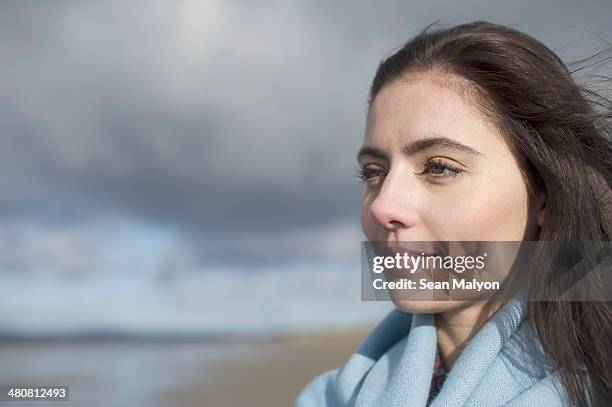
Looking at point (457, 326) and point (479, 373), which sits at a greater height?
point (457, 326)

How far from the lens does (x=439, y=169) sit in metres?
1.83

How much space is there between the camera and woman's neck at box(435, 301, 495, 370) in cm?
194

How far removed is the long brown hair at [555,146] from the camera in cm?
174

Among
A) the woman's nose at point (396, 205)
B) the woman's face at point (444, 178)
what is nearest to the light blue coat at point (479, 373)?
the woman's face at point (444, 178)

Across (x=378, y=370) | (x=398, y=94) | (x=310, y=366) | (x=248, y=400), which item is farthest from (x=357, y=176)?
(x=310, y=366)

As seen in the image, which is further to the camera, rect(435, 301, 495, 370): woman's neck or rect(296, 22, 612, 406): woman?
rect(435, 301, 495, 370): woman's neck

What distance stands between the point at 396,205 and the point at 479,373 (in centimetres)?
56

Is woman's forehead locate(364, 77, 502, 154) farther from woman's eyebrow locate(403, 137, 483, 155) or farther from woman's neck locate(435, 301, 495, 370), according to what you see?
woman's neck locate(435, 301, 495, 370)

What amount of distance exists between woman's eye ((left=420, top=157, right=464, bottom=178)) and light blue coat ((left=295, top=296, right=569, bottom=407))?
0.45m

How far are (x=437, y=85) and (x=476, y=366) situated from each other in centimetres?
89

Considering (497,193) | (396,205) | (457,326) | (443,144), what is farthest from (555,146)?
(457,326)

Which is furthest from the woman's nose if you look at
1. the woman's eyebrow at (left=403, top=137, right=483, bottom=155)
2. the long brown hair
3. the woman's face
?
the long brown hair

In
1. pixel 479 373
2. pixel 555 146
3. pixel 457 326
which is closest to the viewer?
pixel 479 373

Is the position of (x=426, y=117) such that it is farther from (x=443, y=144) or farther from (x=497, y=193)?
(x=497, y=193)
